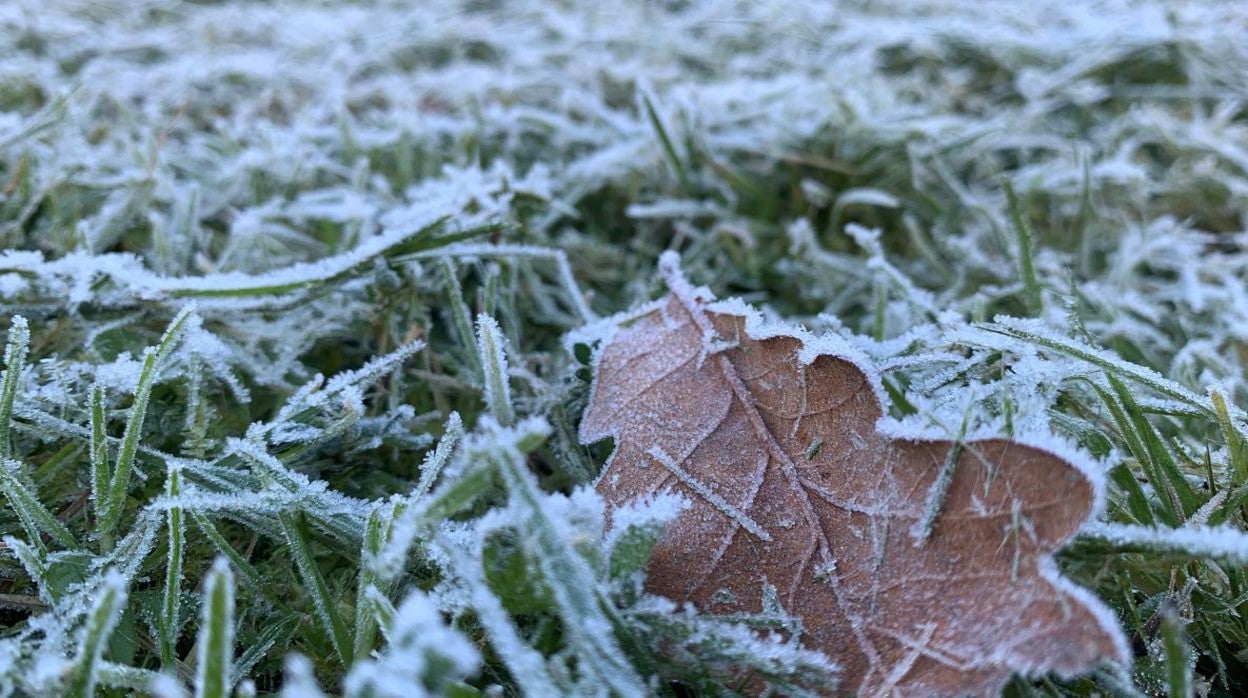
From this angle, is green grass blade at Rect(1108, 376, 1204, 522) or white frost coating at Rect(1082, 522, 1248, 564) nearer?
white frost coating at Rect(1082, 522, 1248, 564)

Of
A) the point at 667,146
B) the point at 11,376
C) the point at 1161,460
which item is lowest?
the point at 1161,460

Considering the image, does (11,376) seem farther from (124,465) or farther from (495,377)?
(495,377)

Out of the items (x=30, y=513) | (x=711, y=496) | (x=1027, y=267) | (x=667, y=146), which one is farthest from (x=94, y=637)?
(x=667, y=146)

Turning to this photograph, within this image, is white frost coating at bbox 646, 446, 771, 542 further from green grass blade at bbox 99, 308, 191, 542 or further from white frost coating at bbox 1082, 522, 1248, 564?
green grass blade at bbox 99, 308, 191, 542

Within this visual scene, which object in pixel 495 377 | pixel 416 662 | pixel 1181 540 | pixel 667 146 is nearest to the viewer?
pixel 416 662

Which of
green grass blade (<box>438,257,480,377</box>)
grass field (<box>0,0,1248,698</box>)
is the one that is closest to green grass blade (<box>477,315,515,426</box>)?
grass field (<box>0,0,1248,698</box>)
